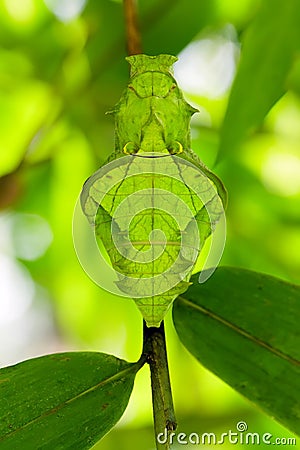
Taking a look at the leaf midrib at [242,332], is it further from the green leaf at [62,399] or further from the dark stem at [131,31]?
the dark stem at [131,31]

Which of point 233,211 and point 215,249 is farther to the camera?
point 233,211

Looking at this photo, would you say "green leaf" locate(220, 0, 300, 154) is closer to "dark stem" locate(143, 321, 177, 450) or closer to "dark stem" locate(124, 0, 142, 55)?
"dark stem" locate(124, 0, 142, 55)

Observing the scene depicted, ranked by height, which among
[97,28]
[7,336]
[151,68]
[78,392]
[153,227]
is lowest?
[7,336]

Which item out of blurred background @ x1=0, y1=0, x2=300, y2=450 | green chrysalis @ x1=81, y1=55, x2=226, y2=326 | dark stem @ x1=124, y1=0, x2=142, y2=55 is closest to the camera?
green chrysalis @ x1=81, y1=55, x2=226, y2=326

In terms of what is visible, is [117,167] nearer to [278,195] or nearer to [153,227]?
[153,227]

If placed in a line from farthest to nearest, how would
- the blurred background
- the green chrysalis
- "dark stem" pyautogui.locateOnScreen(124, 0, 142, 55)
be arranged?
1. the blurred background
2. "dark stem" pyautogui.locateOnScreen(124, 0, 142, 55)
3. the green chrysalis

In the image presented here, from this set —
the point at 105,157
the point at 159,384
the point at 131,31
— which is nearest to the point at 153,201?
the point at 159,384

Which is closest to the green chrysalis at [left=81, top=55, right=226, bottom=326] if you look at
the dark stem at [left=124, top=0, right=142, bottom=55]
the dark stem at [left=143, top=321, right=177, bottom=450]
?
the dark stem at [left=143, top=321, right=177, bottom=450]

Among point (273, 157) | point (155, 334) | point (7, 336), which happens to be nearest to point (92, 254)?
point (155, 334)
